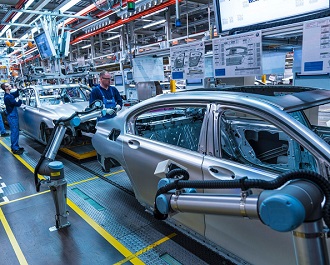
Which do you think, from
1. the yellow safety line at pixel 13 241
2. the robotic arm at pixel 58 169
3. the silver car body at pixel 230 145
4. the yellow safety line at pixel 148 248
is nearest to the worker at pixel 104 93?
the robotic arm at pixel 58 169

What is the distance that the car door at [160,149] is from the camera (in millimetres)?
2232

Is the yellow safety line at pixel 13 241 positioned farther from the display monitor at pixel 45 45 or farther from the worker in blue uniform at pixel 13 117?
the display monitor at pixel 45 45

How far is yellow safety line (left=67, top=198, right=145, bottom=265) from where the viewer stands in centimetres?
262

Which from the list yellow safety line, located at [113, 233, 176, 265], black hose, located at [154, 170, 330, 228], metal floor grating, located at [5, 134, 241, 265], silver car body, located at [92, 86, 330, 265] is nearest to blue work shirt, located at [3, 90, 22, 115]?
metal floor grating, located at [5, 134, 241, 265]

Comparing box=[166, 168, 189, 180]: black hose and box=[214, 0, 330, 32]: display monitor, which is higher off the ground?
box=[214, 0, 330, 32]: display monitor

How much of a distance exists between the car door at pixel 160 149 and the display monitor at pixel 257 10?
1.32 meters

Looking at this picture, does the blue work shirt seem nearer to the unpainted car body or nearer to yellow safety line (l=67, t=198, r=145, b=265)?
the unpainted car body

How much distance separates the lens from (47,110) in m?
5.97

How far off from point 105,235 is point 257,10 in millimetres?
3211

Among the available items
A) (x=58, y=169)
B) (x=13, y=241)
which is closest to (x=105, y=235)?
(x=58, y=169)

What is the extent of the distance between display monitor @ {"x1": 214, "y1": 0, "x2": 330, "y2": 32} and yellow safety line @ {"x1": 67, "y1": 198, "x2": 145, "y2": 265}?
3.05 meters

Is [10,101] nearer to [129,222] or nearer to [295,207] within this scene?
[129,222]

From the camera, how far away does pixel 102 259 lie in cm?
258

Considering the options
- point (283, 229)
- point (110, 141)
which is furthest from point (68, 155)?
point (283, 229)
